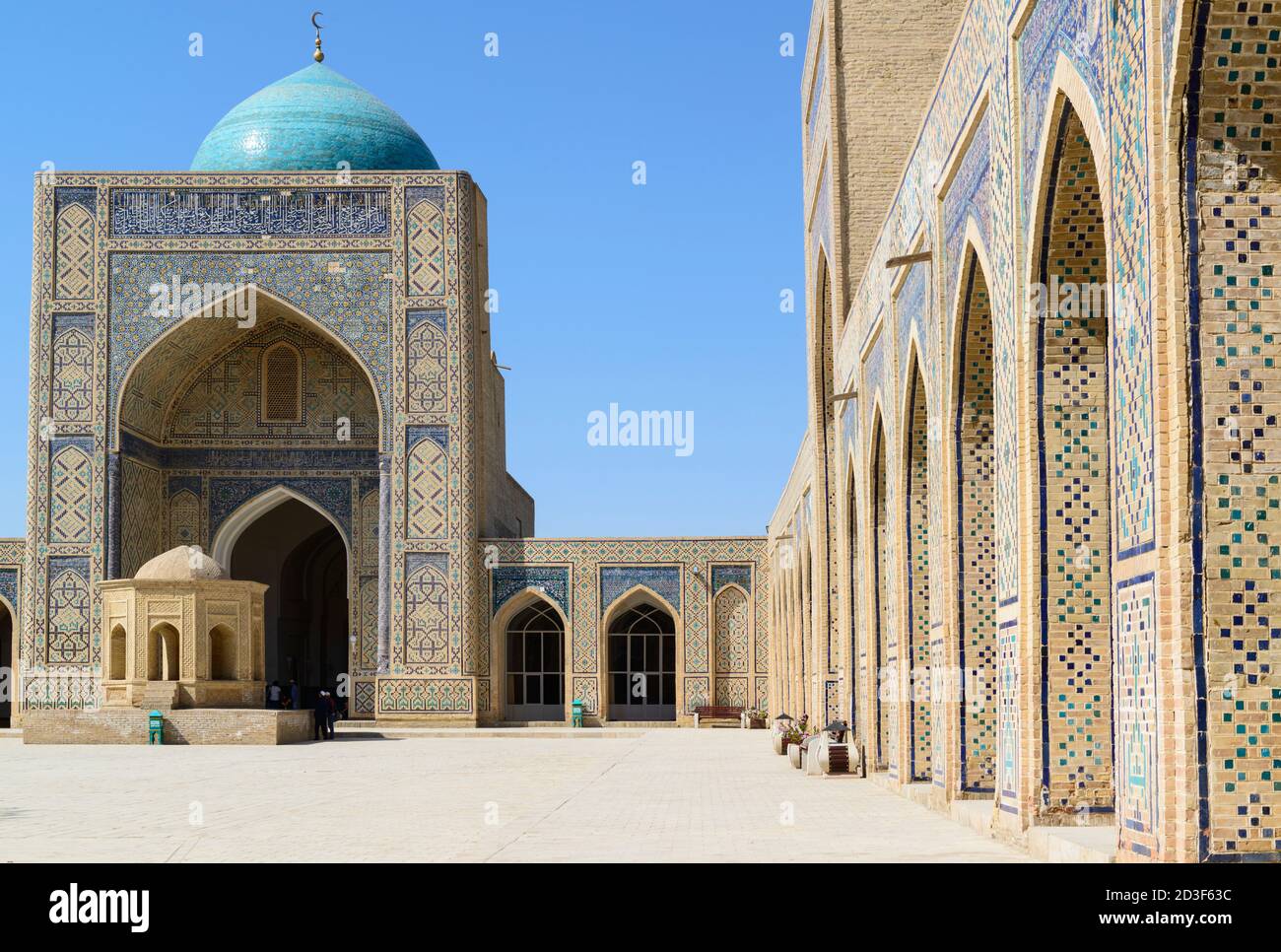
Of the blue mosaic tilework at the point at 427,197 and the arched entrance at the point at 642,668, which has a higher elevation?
the blue mosaic tilework at the point at 427,197

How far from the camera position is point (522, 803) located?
408 inches

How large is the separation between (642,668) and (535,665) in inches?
71.9

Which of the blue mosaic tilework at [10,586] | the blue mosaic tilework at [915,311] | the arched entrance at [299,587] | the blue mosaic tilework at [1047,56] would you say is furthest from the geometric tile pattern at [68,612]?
the blue mosaic tilework at [1047,56]

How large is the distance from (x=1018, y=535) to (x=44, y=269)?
20528 mm

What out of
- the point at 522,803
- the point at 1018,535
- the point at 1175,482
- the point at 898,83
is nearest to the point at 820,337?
the point at 898,83

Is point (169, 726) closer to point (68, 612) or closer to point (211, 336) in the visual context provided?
point (68, 612)

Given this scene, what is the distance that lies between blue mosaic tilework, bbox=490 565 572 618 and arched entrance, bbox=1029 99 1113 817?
18420 millimetres

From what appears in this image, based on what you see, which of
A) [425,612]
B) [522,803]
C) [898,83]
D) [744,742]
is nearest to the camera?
[522,803]

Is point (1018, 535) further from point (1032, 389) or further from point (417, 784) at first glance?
point (417, 784)

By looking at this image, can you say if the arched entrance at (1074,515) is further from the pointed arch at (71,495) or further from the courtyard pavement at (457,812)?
the pointed arch at (71,495)

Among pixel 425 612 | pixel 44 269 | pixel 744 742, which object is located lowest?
pixel 744 742

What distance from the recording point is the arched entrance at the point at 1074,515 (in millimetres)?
7125

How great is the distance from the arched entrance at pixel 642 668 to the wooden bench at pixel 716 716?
1.41m

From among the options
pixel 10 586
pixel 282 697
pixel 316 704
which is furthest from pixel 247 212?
pixel 282 697
